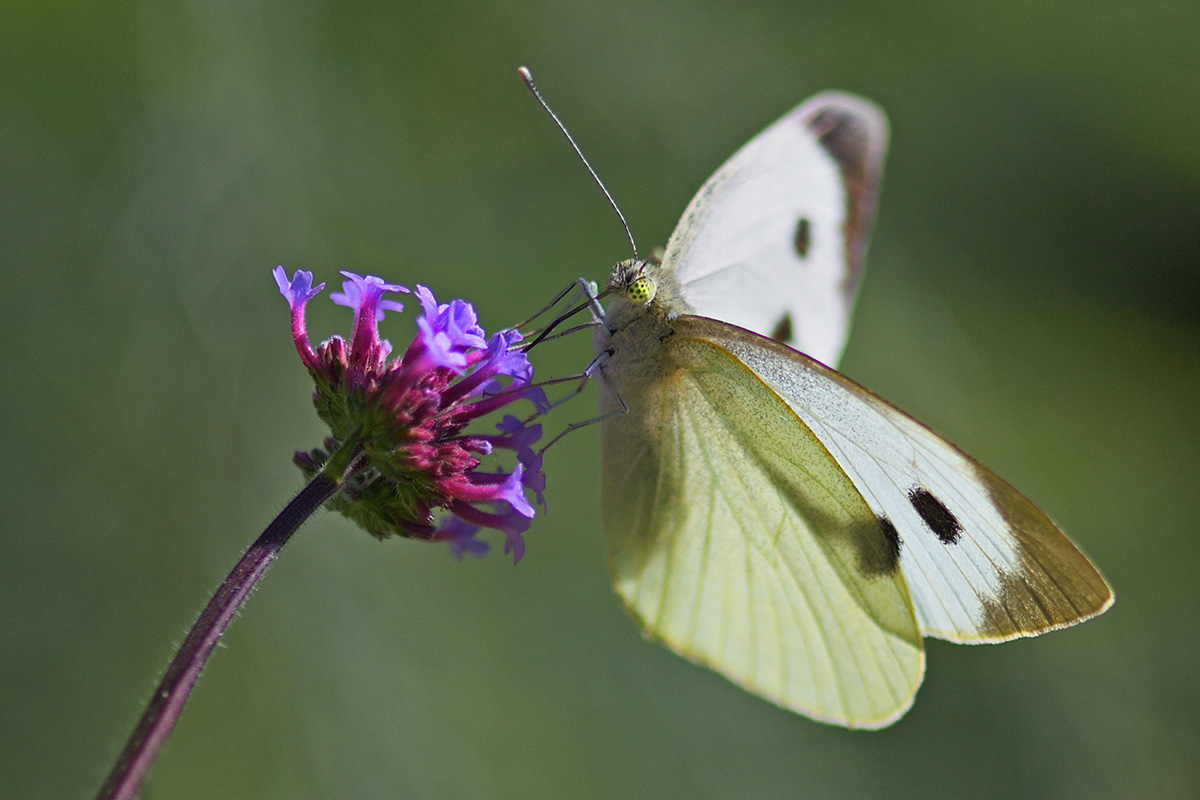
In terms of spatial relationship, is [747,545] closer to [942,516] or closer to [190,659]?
[942,516]

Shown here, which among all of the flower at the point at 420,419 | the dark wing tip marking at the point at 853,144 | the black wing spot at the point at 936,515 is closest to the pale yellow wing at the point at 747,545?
the black wing spot at the point at 936,515

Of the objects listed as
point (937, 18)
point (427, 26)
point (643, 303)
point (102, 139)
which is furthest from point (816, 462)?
point (937, 18)

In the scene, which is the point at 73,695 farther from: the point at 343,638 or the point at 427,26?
the point at 427,26

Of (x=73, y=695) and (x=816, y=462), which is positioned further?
(x=73, y=695)

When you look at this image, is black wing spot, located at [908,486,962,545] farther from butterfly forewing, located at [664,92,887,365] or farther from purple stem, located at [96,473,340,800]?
purple stem, located at [96,473,340,800]

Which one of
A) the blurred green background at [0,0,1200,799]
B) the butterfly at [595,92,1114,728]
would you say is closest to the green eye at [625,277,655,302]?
the butterfly at [595,92,1114,728]

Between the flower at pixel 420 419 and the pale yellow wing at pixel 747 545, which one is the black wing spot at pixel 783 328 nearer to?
the pale yellow wing at pixel 747 545

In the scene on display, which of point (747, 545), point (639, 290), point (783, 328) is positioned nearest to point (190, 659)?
point (639, 290)
